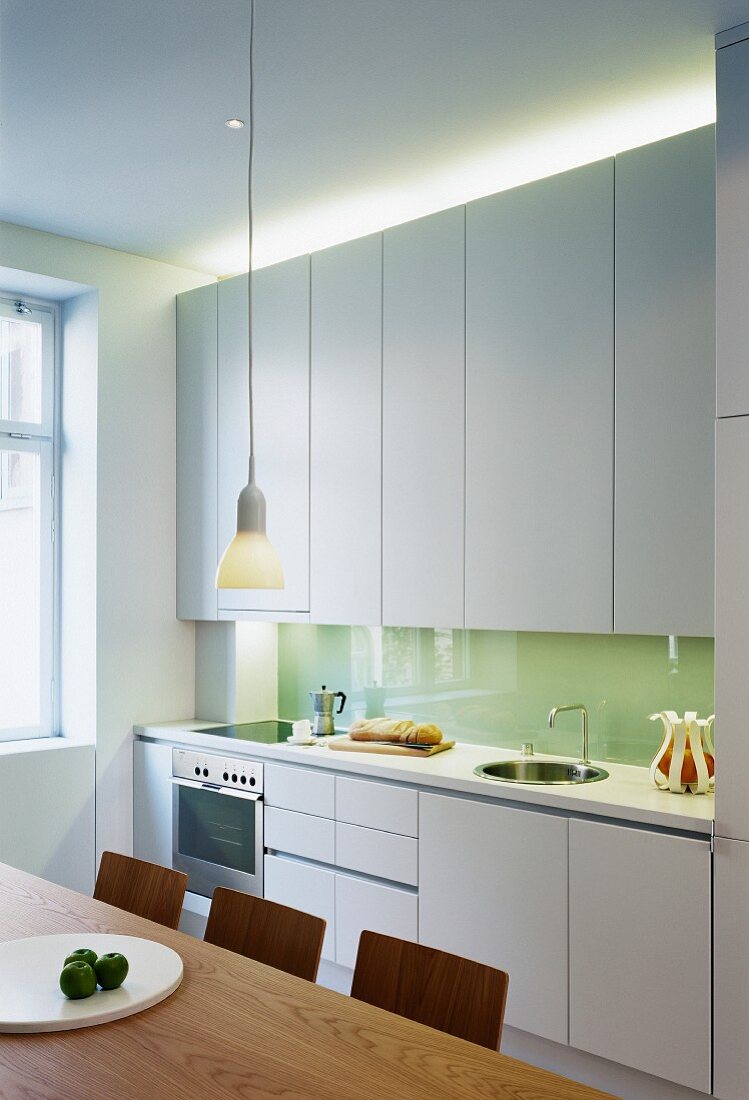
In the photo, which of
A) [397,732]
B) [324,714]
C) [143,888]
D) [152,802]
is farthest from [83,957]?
[152,802]

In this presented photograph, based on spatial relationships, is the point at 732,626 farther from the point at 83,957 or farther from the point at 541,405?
the point at 83,957

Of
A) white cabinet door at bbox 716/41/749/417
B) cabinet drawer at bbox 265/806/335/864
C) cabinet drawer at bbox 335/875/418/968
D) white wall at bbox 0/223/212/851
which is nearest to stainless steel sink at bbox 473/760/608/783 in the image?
cabinet drawer at bbox 335/875/418/968

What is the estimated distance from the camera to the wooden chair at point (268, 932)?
83.7 inches

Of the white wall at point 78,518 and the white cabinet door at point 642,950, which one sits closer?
the white cabinet door at point 642,950

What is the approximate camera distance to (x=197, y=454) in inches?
179

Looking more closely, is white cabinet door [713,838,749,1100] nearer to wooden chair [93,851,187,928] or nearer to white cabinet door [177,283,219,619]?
wooden chair [93,851,187,928]

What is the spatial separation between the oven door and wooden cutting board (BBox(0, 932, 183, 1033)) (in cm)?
171

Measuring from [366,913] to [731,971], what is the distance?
1.29 m

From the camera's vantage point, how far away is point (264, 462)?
4.20 meters

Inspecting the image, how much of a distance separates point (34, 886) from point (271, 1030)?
43.3 inches

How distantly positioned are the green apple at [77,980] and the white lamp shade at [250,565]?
0.80m

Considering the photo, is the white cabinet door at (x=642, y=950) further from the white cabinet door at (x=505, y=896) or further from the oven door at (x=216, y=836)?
the oven door at (x=216, y=836)

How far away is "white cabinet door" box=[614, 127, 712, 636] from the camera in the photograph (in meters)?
2.81

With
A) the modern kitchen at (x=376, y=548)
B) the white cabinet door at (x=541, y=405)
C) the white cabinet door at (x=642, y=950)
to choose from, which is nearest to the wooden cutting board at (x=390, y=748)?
the modern kitchen at (x=376, y=548)
